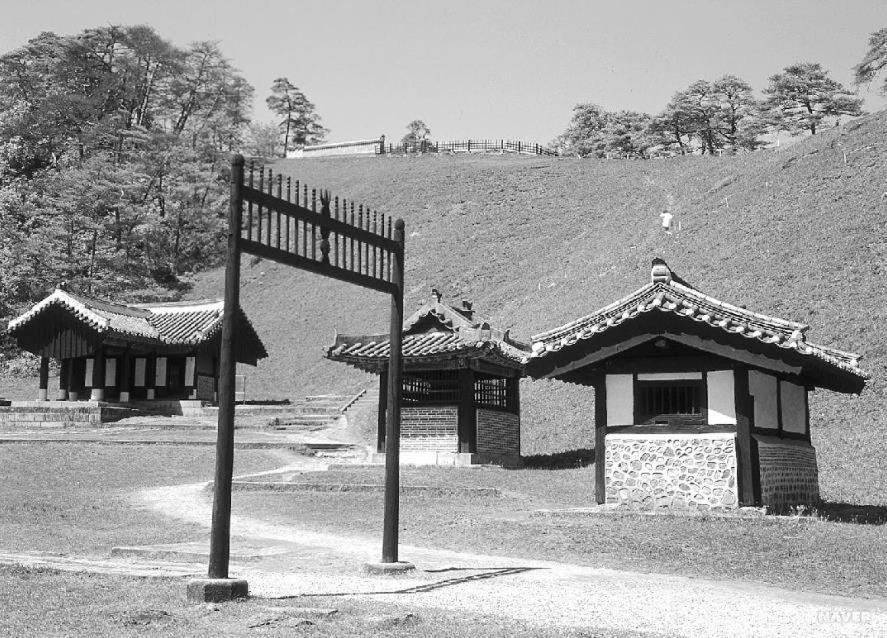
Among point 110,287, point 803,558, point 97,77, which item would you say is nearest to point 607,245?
point 110,287

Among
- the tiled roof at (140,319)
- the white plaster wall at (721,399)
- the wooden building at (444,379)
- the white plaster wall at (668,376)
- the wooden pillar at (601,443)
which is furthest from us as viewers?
the tiled roof at (140,319)

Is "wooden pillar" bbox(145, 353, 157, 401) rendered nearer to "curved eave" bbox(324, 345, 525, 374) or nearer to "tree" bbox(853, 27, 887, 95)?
"curved eave" bbox(324, 345, 525, 374)

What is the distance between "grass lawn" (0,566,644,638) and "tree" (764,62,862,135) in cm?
7704

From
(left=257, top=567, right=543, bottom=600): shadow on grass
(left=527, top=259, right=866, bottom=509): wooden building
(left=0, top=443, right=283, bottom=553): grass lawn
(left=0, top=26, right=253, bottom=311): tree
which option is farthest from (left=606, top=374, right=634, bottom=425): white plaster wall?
(left=0, top=26, right=253, bottom=311): tree

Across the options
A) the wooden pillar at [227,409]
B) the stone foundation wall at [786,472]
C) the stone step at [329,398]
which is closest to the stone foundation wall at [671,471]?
the stone foundation wall at [786,472]

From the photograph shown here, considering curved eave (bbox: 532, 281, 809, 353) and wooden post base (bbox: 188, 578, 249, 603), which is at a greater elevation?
curved eave (bbox: 532, 281, 809, 353)

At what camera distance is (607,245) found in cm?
5622

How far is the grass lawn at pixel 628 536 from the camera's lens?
1219cm

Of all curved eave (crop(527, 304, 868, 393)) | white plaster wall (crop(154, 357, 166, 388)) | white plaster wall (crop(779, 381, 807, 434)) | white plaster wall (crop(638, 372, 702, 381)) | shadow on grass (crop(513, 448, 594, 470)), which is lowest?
shadow on grass (crop(513, 448, 594, 470))

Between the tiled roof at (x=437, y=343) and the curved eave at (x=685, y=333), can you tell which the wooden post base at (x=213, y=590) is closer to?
the curved eave at (x=685, y=333)

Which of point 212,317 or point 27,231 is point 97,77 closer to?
point 27,231

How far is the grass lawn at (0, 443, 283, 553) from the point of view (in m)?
15.4

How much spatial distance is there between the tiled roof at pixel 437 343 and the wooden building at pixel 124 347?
15042mm

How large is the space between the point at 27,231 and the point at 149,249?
7812 millimetres
